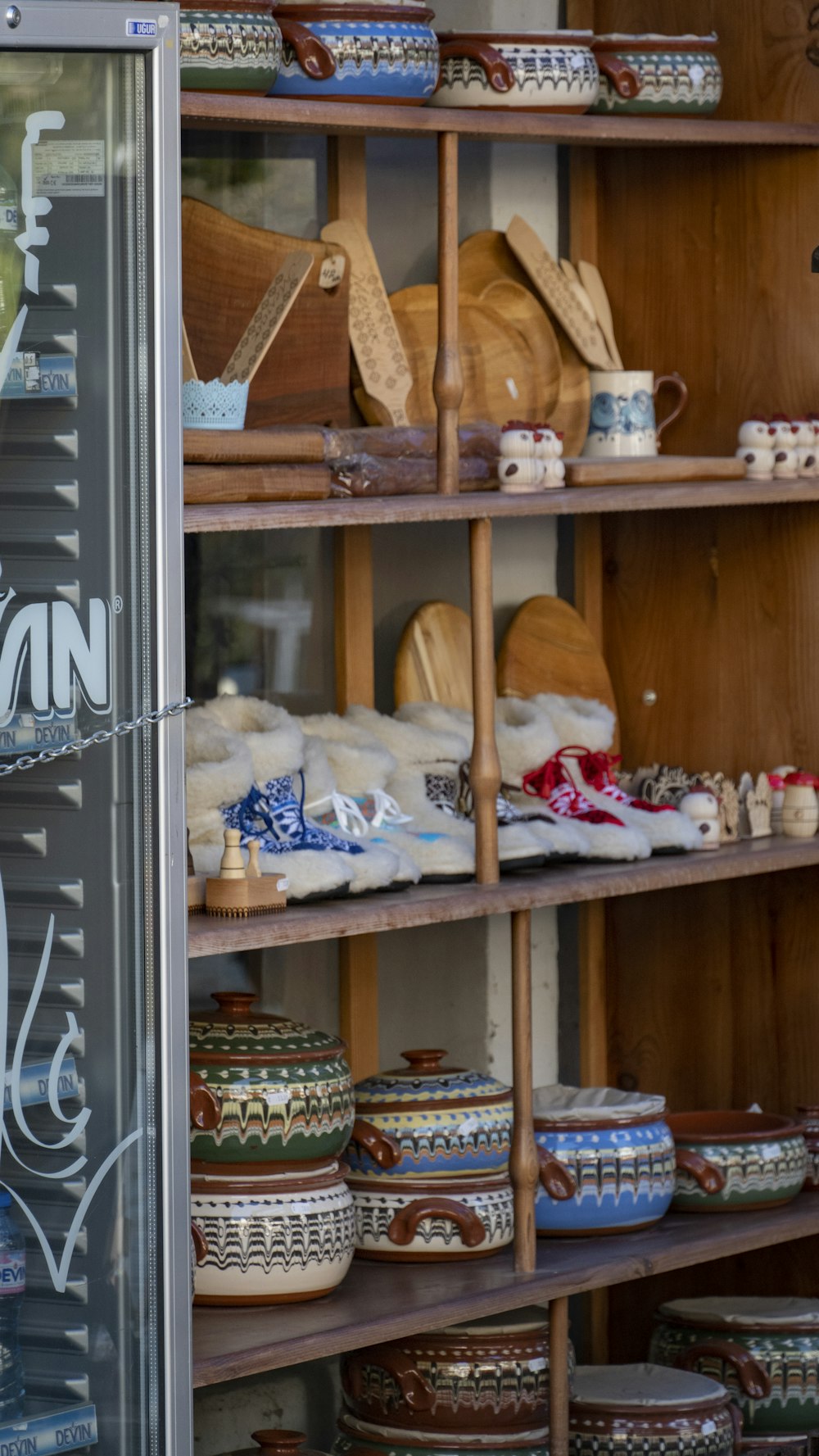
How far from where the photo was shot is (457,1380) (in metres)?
2.72

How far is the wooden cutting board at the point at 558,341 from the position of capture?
316 centimetres

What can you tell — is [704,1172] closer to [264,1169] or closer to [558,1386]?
[558,1386]

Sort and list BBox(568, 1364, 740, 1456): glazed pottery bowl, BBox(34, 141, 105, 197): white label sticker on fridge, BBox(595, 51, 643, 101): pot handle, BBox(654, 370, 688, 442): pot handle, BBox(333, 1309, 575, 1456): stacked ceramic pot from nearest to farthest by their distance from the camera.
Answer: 1. BBox(34, 141, 105, 197): white label sticker on fridge
2. BBox(333, 1309, 575, 1456): stacked ceramic pot
3. BBox(568, 1364, 740, 1456): glazed pottery bowl
4. BBox(595, 51, 643, 101): pot handle
5. BBox(654, 370, 688, 442): pot handle

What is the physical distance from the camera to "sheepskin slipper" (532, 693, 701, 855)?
2.98 m

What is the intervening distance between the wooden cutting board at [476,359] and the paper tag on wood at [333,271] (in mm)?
179

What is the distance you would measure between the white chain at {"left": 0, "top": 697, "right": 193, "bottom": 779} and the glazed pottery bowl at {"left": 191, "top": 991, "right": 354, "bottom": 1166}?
50cm

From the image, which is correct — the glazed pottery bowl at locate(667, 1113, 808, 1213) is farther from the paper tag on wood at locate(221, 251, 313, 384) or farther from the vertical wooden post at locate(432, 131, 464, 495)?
the paper tag on wood at locate(221, 251, 313, 384)

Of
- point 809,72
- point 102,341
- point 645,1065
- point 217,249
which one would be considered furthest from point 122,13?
point 645,1065

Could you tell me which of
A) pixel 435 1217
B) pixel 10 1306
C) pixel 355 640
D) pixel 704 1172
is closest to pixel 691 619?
pixel 355 640

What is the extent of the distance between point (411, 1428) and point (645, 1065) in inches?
32.5

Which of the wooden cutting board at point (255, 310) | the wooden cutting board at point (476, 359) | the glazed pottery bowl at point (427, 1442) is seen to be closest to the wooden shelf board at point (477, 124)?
the wooden cutting board at point (255, 310)

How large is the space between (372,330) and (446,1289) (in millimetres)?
1172

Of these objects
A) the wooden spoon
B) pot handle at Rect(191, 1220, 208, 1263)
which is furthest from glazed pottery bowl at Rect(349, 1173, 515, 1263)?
the wooden spoon

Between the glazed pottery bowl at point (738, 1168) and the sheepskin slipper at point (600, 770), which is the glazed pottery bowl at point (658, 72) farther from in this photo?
the glazed pottery bowl at point (738, 1168)
